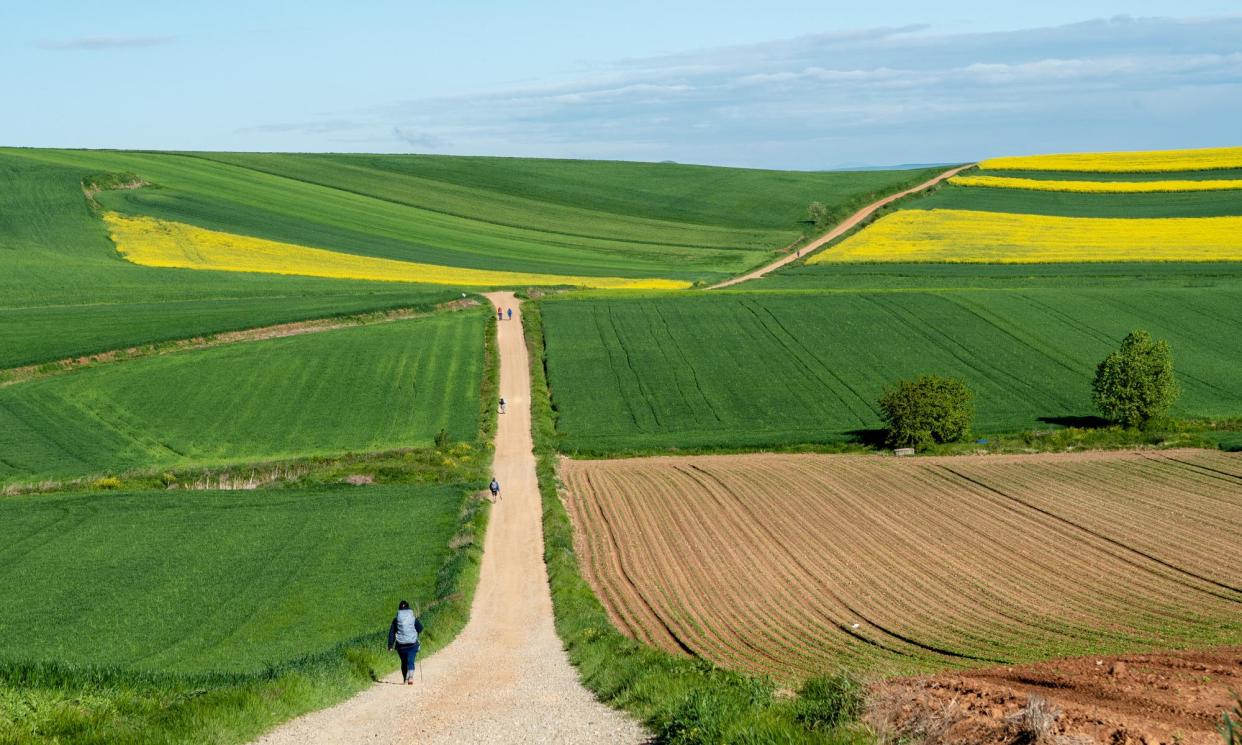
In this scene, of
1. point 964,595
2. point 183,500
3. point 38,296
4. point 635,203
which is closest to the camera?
point 964,595

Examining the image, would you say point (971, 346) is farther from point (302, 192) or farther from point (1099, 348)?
point (302, 192)

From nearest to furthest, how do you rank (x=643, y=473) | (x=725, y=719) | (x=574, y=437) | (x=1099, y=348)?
1. (x=725, y=719)
2. (x=643, y=473)
3. (x=574, y=437)
4. (x=1099, y=348)

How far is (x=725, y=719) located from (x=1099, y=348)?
62.1 metres

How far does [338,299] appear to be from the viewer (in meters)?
83.9

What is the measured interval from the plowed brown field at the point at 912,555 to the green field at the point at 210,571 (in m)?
6.03

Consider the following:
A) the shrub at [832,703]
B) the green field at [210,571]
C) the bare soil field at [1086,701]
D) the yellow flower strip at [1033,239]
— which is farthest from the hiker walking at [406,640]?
the yellow flower strip at [1033,239]

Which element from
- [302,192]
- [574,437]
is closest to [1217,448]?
[574,437]

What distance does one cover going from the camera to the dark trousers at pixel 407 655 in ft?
66.2

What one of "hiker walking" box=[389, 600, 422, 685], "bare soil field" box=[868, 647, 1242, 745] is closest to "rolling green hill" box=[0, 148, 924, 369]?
"hiker walking" box=[389, 600, 422, 685]

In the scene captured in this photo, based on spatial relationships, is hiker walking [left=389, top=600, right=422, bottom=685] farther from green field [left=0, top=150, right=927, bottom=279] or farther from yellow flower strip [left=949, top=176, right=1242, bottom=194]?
yellow flower strip [left=949, top=176, right=1242, bottom=194]

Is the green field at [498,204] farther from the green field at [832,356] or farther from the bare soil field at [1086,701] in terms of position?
the bare soil field at [1086,701]

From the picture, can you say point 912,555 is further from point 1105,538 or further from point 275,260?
point 275,260

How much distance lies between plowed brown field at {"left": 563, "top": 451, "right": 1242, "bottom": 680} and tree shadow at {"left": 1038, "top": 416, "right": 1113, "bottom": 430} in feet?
17.8

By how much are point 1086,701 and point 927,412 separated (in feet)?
124
